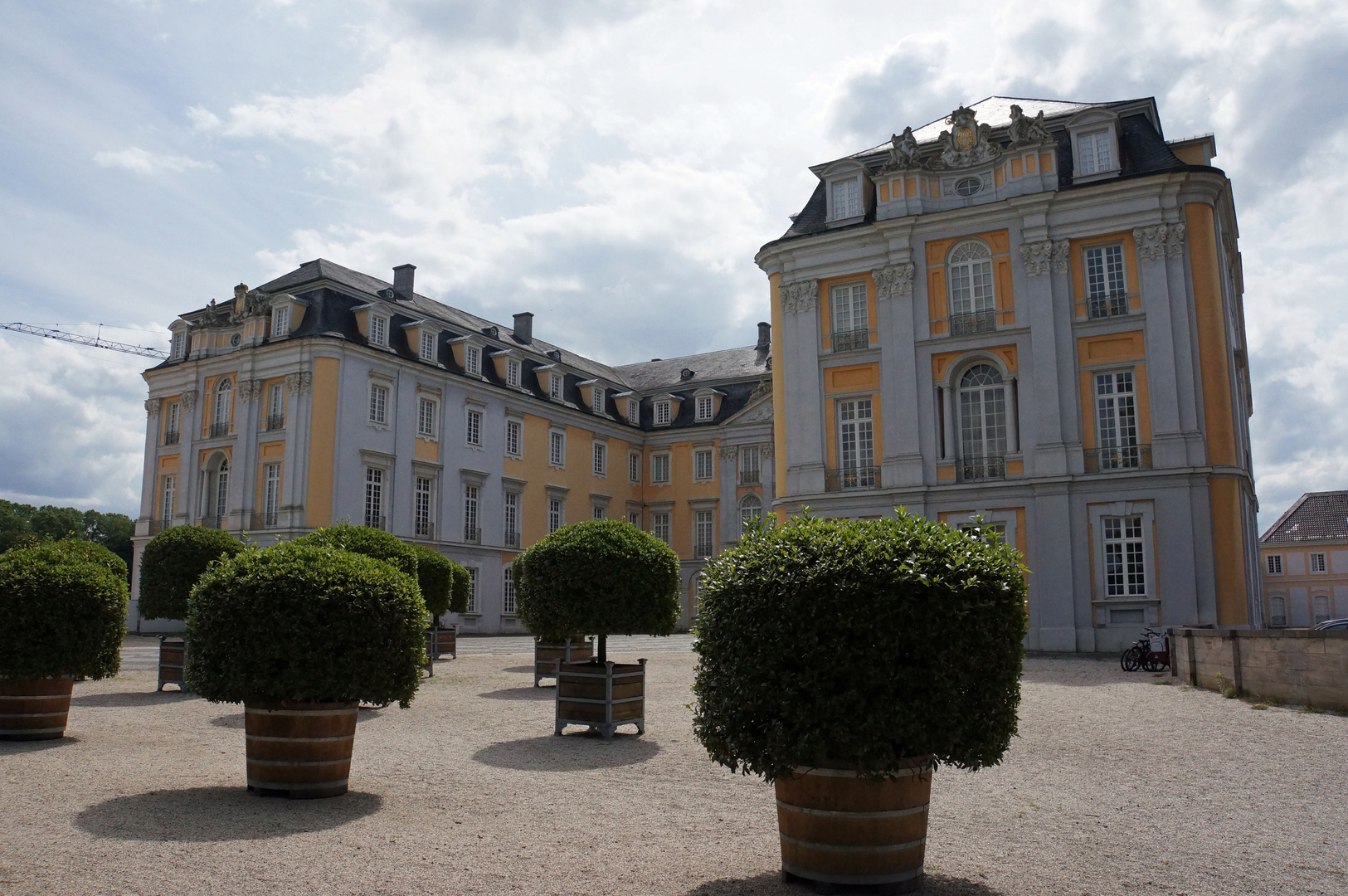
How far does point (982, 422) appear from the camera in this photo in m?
26.8

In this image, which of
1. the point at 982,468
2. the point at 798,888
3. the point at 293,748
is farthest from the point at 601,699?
the point at 982,468

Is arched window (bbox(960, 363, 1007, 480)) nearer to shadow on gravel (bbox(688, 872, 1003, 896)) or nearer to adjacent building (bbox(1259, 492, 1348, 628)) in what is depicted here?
shadow on gravel (bbox(688, 872, 1003, 896))

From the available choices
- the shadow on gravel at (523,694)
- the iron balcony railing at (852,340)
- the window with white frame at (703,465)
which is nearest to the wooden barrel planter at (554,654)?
the shadow on gravel at (523,694)

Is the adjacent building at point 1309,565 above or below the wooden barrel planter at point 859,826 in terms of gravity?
above

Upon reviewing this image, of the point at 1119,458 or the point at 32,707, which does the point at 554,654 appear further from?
the point at 1119,458

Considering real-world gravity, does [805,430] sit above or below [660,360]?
below

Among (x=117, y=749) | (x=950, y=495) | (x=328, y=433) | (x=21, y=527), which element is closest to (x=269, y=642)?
(x=117, y=749)

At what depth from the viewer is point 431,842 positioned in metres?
6.57

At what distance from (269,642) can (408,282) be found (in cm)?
3997

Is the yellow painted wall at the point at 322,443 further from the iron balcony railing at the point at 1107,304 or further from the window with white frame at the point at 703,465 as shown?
the iron balcony railing at the point at 1107,304

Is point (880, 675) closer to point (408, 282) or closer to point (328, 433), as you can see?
point (328, 433)

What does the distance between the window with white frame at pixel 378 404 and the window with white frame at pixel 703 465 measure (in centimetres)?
1763

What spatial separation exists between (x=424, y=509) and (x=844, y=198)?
21.7m

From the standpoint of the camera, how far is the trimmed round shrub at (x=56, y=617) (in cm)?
1007
